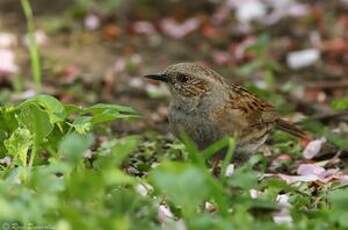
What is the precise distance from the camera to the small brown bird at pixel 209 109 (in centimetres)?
668

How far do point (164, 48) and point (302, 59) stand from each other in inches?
65.0

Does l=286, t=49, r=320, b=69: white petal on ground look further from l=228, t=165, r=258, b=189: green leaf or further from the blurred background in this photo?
l=228, t=165, r=258, b=189: green leaf

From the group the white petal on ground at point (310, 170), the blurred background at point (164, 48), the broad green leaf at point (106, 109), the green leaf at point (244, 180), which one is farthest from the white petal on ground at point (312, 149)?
the green leaf at point (244, 180)

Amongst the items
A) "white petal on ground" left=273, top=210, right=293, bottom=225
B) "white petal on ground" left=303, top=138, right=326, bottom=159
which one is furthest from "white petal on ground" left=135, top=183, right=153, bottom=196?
"white petal on ground" left=303, top=138, right=326, bottom=159

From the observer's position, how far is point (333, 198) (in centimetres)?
462

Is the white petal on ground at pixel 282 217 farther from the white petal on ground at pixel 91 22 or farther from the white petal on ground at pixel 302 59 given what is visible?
the white petal on ground at pixel 91 22

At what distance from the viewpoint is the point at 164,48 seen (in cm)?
1188

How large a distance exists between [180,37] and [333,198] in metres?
7.72

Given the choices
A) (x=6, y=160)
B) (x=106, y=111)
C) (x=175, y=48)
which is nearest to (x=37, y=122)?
A: (x=106, y=111)

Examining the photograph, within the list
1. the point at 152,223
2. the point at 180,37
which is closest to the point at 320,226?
the point at 152,223

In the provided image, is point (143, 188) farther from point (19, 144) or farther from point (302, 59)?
point (302, 59)

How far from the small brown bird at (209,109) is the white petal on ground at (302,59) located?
13.4ft

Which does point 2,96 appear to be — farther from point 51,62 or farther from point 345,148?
point 345,148

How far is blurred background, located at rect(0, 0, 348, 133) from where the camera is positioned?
1010 centimetres
